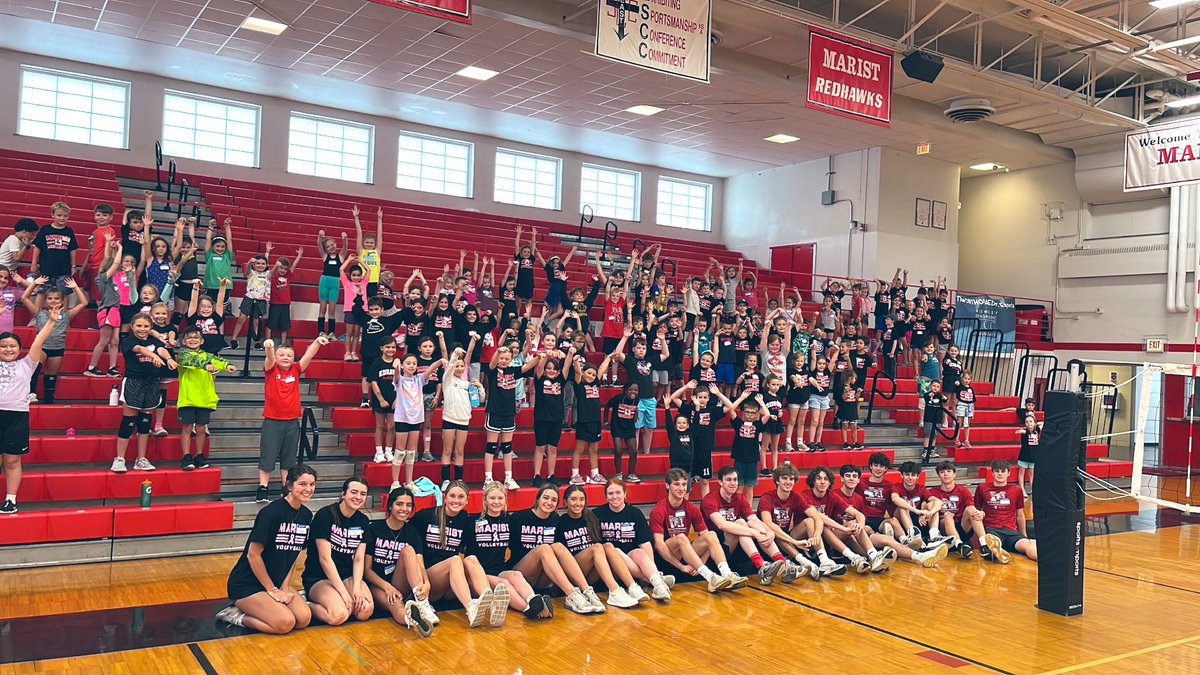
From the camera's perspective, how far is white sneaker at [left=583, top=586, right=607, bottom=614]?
730 centimetres

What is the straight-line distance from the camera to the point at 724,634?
22.8 feet

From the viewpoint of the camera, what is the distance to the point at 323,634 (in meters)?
6.46

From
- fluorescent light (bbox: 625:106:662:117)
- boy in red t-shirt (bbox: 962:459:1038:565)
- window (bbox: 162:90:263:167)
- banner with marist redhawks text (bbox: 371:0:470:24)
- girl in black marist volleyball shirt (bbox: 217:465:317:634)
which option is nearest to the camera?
girl in black marist volleyball shirt (bbox: 217:465:317:634)

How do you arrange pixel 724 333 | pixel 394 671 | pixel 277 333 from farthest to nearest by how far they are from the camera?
1. pixel 724 333
2. pixel 277 333
3. pixel 394 671

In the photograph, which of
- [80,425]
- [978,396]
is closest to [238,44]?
[80,425]

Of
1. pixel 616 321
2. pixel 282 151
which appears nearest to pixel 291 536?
pixel 616 321

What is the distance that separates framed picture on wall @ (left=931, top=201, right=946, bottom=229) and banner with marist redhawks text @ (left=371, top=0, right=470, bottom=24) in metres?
16.3

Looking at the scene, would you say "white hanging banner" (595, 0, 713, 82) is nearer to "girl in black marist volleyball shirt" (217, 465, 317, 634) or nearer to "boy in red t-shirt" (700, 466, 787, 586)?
"boy in red t-shirt" (700, 466, 787, 586)

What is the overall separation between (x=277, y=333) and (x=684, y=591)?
24.8 ft

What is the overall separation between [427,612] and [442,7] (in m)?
5.77

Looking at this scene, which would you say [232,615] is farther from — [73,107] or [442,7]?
[73,107]

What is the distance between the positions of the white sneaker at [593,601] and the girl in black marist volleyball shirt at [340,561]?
1712 millimetres

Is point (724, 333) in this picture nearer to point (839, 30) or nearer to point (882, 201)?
point (839, 30)

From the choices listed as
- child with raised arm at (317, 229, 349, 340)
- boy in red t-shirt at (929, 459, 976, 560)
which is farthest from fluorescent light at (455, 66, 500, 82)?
boy in red t-shirt at (929, 459, 976, 560)
